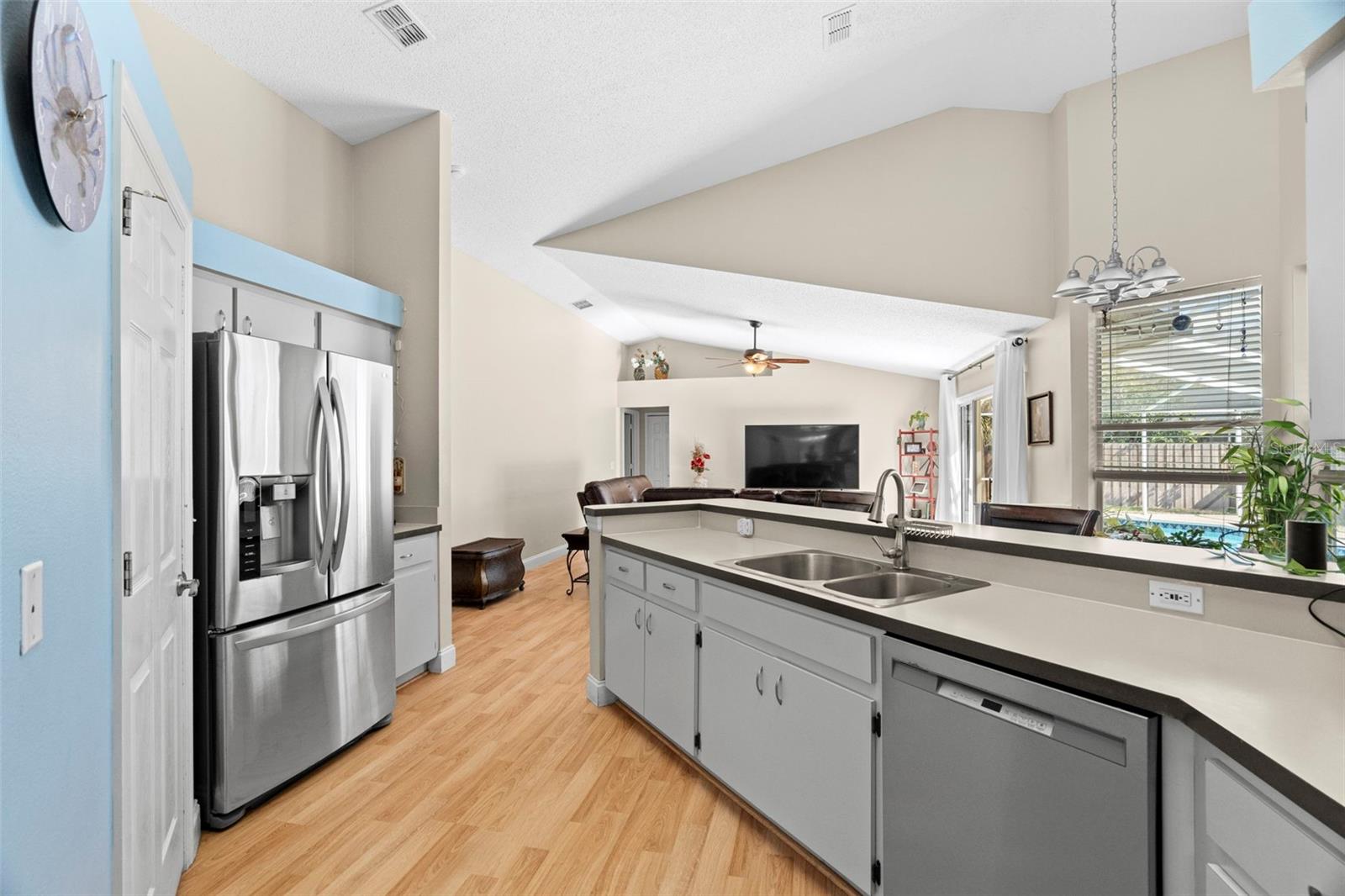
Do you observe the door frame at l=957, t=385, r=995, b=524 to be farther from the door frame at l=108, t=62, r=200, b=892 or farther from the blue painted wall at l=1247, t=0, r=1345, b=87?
the door frame at l=108, t=62, r=200, b=892

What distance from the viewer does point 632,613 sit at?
2.88 metres

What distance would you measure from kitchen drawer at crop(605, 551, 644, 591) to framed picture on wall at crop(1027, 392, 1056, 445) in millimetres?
3374

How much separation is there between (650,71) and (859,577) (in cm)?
297

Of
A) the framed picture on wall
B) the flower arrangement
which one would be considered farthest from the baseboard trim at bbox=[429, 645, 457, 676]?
the flower arrangement

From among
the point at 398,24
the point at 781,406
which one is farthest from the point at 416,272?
the point at 781,406

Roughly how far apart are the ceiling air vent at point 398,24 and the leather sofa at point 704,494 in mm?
3874

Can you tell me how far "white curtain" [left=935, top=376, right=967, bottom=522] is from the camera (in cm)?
756

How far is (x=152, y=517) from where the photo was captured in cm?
163

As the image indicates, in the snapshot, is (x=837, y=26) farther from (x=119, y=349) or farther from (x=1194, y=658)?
(x=119, y=349)

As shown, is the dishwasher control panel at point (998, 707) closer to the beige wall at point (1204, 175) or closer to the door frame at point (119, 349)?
the door frame at point (119, 349)

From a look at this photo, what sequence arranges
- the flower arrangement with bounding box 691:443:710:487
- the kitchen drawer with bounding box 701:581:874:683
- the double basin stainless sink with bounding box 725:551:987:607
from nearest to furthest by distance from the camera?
the kitchen drawer with bounding box 701:581:874:683 < the double basin stainless sink with bounding box 725:551:987:607 < the flower arrangement with bounding box 691:443:710:487

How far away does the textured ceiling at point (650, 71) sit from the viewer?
302 cm

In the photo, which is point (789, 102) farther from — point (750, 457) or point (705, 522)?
point (750, 457)

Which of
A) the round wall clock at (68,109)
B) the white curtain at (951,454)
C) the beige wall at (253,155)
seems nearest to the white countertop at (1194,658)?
the round wall clock at (68,109)
